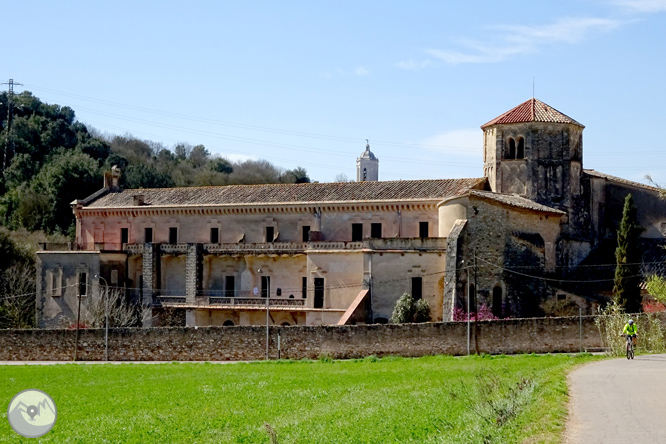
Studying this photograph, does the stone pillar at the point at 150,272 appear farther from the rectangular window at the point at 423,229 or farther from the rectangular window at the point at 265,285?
the rectangular window at the point at 423,229

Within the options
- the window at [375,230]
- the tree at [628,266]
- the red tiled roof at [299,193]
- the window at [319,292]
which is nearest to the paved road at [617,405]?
the tree at [628,266]

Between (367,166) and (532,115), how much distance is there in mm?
82519

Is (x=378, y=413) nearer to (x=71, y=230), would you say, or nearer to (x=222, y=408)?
(x=222, y=408)

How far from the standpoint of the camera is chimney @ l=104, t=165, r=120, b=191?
59.9m

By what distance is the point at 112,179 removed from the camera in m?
60.0

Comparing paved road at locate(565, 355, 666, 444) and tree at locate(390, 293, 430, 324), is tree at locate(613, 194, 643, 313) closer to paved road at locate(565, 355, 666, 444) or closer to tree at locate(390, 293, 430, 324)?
tree at locate(390, 293, 430, 324)

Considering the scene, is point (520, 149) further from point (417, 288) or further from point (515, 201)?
point (417, 288)

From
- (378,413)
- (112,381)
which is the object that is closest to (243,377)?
(112,381)

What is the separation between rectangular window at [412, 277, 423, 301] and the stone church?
5 centimetres

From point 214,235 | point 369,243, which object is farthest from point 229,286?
point 369,243

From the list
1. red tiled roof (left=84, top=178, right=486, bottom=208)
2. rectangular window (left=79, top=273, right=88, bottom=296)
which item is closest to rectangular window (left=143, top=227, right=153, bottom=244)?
red tiled roof (left=84, top=178, right=486, bottom=208)

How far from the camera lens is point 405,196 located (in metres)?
48.0

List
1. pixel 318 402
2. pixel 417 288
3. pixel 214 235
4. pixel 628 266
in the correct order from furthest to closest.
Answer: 1. pixel 214 235
2. pixel 417 288
3. pixel 628 266
4. pixel 318 402

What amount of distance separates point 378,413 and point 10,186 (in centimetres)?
6190
